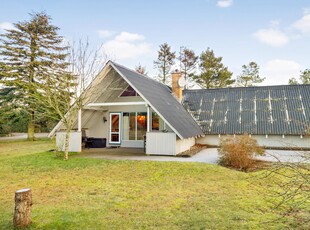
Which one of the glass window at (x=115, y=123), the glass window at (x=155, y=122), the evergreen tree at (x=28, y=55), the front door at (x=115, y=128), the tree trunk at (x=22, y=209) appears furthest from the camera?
the evergreen tree at (x=28, y=55)

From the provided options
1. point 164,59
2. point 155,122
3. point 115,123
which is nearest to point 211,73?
point 164,59

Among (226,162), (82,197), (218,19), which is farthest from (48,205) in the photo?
(218,19)

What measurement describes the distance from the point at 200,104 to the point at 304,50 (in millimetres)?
9773

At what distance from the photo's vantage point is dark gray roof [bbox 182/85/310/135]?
48.6 feet

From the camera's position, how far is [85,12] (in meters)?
16.3

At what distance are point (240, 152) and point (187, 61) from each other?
973 inches

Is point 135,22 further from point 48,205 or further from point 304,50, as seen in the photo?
point 48,205

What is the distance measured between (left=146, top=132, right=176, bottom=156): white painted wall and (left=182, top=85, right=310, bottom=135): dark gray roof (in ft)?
15.0

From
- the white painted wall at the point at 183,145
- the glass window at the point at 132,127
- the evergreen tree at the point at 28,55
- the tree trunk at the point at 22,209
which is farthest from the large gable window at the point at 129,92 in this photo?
the tree trunk at the point at 22,209

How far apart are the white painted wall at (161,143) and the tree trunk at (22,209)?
8223 mm

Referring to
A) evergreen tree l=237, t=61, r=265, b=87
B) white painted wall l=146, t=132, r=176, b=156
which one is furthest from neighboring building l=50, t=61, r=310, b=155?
evergreen tree l=237, t=61, r=265, b=87

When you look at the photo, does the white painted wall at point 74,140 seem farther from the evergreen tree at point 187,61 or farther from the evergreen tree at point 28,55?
the evergreen tree at point 187,61

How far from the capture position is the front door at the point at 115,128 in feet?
53.7

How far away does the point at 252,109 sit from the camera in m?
16.4
